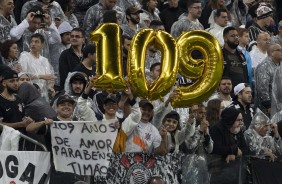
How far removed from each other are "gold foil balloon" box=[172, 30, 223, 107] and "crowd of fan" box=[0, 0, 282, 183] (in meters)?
0.22

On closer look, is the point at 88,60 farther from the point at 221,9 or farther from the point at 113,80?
the point at 221,9

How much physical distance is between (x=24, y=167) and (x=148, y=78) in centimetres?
368

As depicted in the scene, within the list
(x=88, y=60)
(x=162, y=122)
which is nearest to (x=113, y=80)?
(x=162, y=122)

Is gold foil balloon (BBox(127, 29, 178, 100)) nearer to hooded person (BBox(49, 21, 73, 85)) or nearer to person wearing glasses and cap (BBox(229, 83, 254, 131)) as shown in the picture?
person wearing glasses and cap (BBox(229, 83, 254, 131))

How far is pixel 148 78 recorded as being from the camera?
19.6 meters

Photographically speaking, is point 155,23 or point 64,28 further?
point 155,23

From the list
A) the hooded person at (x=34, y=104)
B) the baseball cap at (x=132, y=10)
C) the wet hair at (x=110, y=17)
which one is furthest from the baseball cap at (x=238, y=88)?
the hooded person at (x=34, y=104)

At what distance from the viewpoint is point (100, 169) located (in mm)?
16766

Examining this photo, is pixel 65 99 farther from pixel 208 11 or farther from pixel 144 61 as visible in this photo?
pixel 208 11

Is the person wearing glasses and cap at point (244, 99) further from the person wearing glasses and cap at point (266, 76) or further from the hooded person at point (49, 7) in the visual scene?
the hooded person at point (49, 7)

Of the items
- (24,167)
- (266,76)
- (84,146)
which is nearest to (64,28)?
(266,76)

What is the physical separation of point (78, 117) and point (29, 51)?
125 inches

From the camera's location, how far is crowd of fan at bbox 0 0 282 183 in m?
17.3

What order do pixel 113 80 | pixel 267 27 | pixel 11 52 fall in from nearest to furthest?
pixel 113 80 < pixel 11 52 < pixel 267 27
